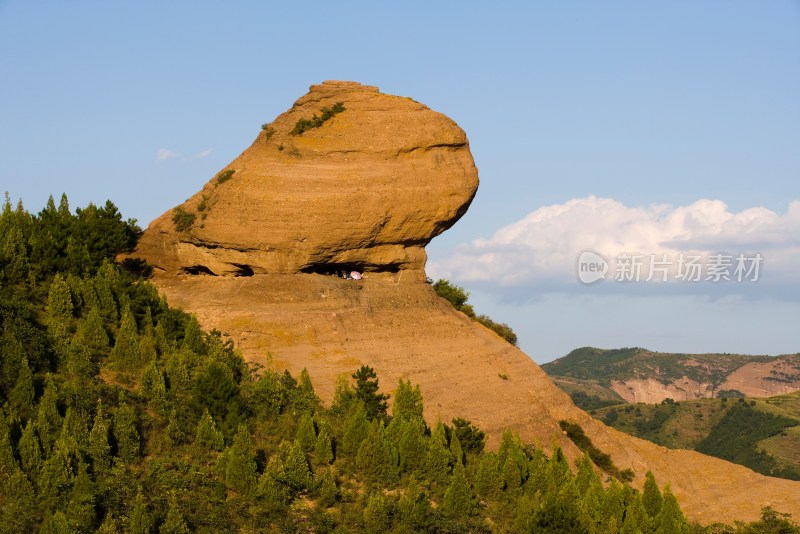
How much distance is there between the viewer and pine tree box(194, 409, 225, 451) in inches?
1215

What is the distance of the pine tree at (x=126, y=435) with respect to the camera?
1163 inches

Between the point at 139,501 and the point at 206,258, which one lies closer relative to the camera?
the point at 139,501

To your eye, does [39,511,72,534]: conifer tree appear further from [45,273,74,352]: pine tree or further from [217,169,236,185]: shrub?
[217,169,236,185]: shrub

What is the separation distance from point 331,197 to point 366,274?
3.17 meters

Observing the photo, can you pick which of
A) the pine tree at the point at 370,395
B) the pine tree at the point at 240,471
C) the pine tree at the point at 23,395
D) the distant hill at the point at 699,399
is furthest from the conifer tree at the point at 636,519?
the distant hill at the point at 699,399

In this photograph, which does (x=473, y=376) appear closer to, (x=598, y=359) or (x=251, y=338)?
(x=251, y=338)

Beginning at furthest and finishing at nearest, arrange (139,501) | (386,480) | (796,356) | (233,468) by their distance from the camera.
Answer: (796,356) < (386,480) < (233,468) < (139,501)

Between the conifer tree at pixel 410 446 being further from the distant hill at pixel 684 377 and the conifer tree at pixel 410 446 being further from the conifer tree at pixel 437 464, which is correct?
the distant hill at pixel 684 377

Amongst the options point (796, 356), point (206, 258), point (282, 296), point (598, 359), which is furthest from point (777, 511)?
point (598, 359)

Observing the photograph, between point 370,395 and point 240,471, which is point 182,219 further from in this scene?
point 240,471

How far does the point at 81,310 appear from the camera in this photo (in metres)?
35.4

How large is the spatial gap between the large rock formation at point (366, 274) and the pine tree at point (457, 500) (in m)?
4.17

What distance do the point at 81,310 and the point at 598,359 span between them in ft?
445

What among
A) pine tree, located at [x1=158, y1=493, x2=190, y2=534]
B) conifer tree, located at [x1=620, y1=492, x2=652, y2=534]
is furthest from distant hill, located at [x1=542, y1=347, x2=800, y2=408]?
pine tree, located at [x1=158, y1=493, x2=190, y2=534]
